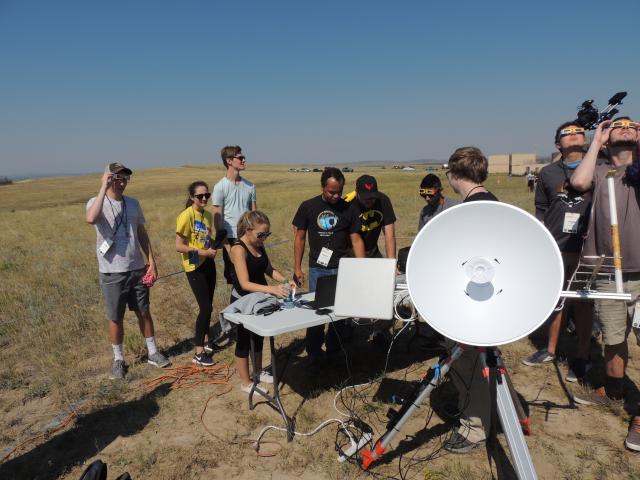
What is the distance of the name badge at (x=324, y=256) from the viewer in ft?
13.5

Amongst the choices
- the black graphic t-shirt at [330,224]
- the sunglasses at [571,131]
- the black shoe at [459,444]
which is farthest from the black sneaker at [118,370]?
the sunglasses at [571,131]

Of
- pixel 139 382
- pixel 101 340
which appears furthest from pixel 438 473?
pixel 101 340

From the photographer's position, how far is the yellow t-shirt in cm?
450

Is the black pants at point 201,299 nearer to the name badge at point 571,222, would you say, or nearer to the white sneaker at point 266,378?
the white sneaker at point 266,378

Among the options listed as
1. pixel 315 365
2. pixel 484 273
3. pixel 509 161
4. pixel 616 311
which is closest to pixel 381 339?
pixel 315 365

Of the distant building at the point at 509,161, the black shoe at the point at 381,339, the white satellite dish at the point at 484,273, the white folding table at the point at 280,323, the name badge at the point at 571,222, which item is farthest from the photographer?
the distant building at the point at 509,161

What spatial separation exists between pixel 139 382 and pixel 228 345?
1.14 metres

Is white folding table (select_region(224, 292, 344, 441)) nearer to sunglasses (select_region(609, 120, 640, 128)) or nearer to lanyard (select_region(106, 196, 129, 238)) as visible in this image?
lanyard (select_region(106, 196, 129, 238))

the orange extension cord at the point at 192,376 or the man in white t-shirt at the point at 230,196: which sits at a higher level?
the man in white t-shirt at the point at 230,196

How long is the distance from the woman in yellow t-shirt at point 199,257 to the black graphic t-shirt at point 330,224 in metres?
1.15

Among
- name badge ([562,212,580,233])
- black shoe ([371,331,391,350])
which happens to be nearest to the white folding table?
black shoe ([371,331,391,350])

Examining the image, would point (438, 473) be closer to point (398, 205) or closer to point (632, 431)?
point (632, 431)

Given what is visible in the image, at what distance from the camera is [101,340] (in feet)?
17.2

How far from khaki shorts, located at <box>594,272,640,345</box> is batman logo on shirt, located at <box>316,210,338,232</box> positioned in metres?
2.26
